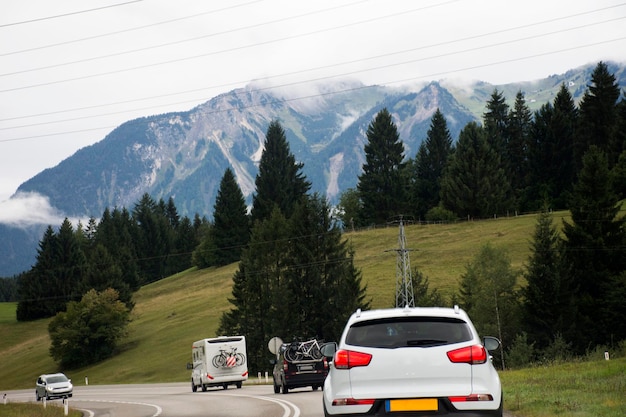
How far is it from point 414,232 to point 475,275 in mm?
44938

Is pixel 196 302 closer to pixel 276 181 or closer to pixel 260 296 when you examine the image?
pixel 260 296

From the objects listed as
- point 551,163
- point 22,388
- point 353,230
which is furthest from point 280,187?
point 22,388

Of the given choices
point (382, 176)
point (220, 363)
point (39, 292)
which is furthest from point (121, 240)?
point (220, 363)

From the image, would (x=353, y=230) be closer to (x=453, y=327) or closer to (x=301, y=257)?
(x=301, y=257)

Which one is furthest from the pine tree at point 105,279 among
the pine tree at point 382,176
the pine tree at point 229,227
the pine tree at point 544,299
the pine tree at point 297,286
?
the pine tree at point 544,299

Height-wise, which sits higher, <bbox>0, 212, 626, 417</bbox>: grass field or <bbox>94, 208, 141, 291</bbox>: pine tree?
<bbox>94, 208, 141, 291</bbox>: pine tree

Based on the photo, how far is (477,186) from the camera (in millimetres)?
126625

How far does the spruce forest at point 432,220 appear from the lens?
226 ft

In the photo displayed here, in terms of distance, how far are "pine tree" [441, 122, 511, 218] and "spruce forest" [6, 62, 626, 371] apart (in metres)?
0.22

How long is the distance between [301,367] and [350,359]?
23228 mm

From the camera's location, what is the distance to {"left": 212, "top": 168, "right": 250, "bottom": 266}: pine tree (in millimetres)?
143250

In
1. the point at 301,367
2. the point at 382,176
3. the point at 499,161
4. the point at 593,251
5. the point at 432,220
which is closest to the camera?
the point at 301,367

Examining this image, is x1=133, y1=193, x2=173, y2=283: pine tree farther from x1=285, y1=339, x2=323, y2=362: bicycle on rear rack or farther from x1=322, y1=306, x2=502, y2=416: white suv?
x1=322, y1=306, x2=502, y2=416: white suv

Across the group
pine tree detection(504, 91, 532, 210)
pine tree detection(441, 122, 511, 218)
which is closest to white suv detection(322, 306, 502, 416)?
pine tree detection(441, 122, 511, 218)
